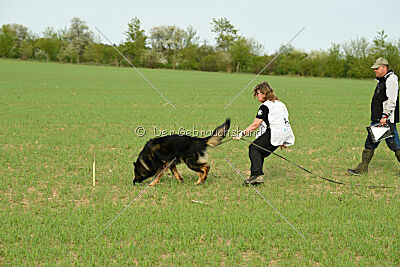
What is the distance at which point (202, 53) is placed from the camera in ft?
296

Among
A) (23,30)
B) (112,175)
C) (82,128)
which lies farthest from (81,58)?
(112,175)

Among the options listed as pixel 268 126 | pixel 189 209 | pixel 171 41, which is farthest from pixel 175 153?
pixel 171 41

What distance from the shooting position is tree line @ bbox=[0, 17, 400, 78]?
7106 centimetres

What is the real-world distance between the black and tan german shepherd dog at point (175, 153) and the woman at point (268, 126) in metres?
0.50

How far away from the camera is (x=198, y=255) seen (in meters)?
4.74

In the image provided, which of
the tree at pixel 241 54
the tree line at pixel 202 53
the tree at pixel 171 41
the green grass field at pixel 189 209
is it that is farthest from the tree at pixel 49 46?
the green grass field at pixel 189 209

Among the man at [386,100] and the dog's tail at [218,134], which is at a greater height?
the man at [386,100]

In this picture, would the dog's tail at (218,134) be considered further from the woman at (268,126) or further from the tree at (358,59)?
the tree at (358,59)

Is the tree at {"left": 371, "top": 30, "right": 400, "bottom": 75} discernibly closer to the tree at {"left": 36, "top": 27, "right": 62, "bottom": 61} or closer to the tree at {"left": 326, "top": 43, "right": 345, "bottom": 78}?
the tree at {"left": 326, "top": 43, "right": 345, "bottom": 78}

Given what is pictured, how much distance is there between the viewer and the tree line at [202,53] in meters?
71.1

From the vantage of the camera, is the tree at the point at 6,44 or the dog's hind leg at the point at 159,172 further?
the tree at the point at 6,44

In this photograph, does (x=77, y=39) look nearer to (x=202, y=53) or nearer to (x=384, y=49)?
(x=202, y=53)

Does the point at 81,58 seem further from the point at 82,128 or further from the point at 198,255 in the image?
the point at 198,255

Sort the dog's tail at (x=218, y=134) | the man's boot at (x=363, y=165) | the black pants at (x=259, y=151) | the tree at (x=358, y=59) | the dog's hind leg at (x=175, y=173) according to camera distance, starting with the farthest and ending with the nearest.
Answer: the tree at (x=358, y=59) < the man's boot at (x=363, y=165) < the dog's hind leg at (x=175, y=173) < the black pants at (x=259, y=151) < the dog's tail at (x=218, y=134)
